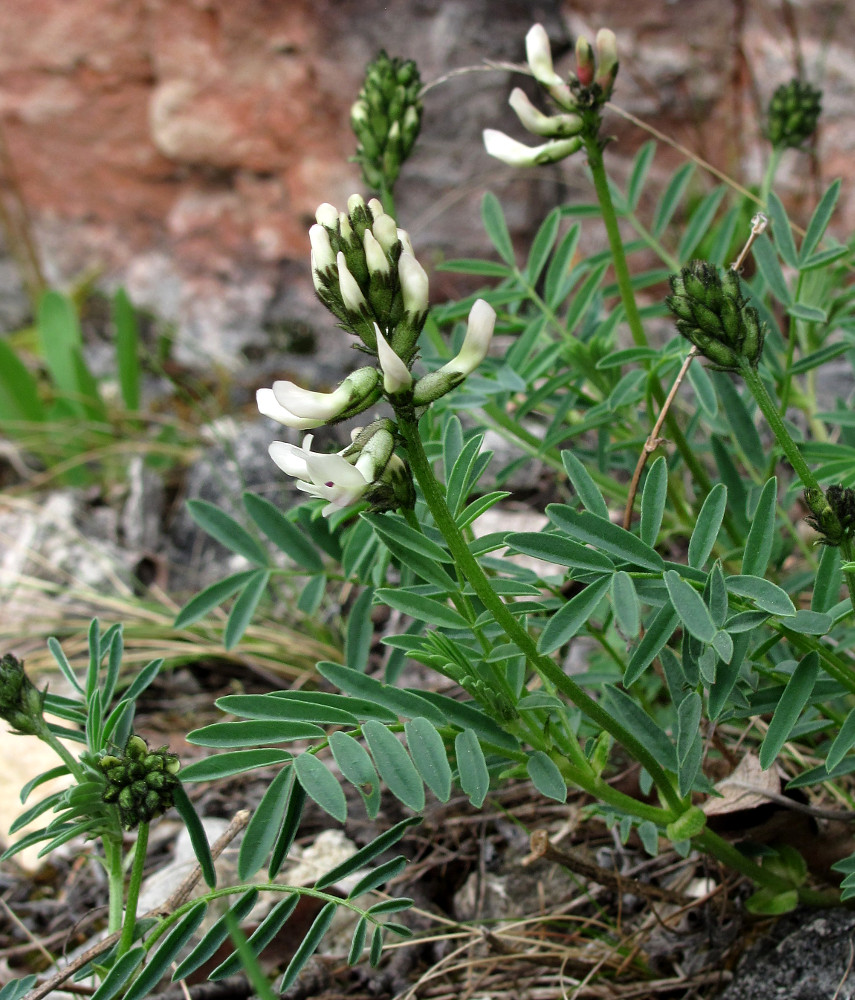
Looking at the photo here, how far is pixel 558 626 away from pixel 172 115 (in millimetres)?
3620

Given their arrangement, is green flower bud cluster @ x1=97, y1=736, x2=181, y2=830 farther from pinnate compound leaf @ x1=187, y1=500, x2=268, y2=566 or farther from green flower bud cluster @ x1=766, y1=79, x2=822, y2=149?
green flower bud cluster @ x1=766, y1=79, x2=822, y2=149

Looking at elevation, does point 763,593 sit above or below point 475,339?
below

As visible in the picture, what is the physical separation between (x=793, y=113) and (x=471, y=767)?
5.62 ft

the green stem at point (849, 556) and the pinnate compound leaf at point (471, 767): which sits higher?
the green stem at point (849, 556)

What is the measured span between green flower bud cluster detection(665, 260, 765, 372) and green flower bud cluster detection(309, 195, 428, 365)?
1.26 feet

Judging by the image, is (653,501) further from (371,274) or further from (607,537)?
(371,274)

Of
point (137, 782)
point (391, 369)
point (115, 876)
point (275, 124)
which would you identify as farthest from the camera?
point (275, 124)

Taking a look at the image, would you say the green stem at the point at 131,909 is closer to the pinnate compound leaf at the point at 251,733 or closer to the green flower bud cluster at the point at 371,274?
the pinnate compound leaf at the point at 251,733

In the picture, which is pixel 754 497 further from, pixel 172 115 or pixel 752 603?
pixel 172 115

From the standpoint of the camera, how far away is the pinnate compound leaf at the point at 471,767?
1.14 metres

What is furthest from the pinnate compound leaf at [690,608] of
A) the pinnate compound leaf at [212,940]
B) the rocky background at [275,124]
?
the rocky background at [275,124]

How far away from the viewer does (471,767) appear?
45.2 inches

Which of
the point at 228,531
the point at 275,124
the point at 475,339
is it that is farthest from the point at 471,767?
the point at 275,124

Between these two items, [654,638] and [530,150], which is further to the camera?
[530,150]
